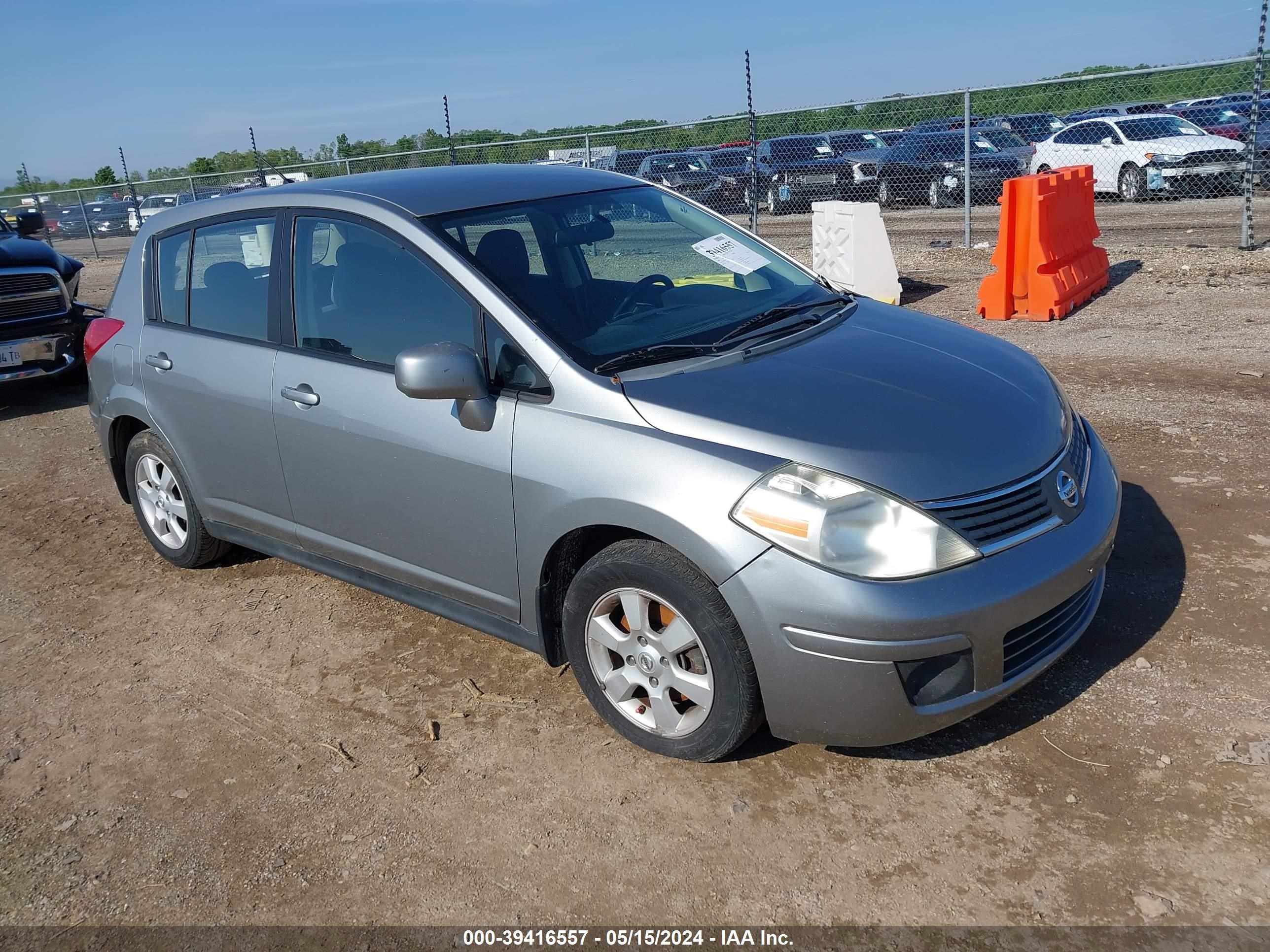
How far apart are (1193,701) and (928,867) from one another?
3.94ft

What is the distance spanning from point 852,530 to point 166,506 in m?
3.64

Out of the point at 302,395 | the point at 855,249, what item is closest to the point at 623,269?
the point at 302,395

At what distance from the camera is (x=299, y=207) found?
13.4 ft

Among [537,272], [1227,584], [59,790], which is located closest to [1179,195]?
[1227,584]

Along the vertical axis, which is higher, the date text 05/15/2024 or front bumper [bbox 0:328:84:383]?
front bumper [bbox 0:328:84:383]

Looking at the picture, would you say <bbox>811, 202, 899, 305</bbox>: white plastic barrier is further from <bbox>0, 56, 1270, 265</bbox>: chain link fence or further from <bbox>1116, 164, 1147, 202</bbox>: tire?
<bbox>1116, 164, 1147, 202</bbox>: tire

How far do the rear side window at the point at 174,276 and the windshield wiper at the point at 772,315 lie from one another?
8.51 ft

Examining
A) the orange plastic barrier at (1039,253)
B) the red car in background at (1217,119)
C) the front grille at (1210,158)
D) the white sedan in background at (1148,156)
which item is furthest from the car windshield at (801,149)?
the orange plastic barrier at (1039,253)

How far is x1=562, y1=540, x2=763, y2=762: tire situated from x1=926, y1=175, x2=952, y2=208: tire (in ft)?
61.0

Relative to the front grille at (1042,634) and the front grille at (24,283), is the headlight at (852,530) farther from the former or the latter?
the front grille at (24,283)

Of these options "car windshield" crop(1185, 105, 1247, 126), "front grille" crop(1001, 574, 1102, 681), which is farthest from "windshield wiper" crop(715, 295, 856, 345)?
"car windshield" crop(1185, 105, 1247, 126)

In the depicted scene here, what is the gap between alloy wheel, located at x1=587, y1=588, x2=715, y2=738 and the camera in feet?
10.0

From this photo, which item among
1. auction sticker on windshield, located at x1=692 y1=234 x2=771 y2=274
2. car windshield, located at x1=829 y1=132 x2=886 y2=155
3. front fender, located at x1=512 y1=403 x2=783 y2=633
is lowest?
front fender, located at x1=512 y1=403 x2=783 y2=633

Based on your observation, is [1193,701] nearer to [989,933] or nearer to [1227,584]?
[1227,584]
